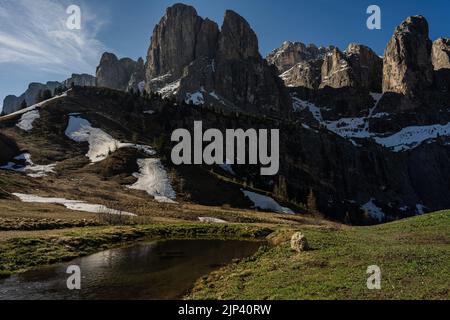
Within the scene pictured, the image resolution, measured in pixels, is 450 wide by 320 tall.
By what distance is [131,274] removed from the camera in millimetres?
33062

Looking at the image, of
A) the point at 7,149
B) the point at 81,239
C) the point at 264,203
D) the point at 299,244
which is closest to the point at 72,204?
the point at 81,239

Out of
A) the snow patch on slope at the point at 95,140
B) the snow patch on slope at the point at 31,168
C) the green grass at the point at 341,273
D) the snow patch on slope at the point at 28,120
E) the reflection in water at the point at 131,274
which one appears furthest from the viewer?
the snow patch on slope at the point at 28,120

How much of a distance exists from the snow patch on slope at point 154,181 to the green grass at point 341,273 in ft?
216

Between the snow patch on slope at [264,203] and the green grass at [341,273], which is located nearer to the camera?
the green grass at [341,273]

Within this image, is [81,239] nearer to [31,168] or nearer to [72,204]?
[72,204]

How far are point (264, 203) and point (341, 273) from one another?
90.3 meters

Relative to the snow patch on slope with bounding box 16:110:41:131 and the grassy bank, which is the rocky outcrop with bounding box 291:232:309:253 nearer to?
the grassy bank

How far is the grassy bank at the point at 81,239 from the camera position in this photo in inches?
1419

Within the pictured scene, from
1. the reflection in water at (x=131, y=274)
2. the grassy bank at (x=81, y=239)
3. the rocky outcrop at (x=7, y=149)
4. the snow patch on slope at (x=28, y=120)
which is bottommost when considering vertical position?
the reflection in water at (x=131, y=274)

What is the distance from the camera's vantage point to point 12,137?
12950 cm

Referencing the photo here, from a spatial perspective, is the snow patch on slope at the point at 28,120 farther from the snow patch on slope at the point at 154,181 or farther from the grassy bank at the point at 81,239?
the grassy bank at the point at 81,239

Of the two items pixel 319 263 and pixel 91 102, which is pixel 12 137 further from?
pixel 319 263

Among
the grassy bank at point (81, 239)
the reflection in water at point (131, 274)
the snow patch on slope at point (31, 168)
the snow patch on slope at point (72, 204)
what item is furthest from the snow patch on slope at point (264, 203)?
the reflection in water at point (131, 274)
